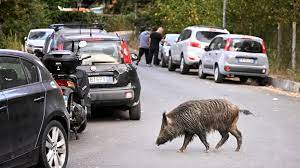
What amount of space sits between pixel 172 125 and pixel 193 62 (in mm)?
16355

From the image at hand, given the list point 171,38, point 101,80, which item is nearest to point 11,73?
point 101,80

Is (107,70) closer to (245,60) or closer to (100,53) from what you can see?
(100,53)

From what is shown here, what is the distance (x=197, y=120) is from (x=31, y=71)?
2.82 meters

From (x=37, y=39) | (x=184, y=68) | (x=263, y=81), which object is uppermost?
(x=37, y=39)

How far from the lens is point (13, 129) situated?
705 centimetres

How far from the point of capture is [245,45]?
887 inches

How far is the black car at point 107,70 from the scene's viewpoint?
41.6 feet

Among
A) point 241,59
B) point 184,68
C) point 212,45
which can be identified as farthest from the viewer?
point 184,68

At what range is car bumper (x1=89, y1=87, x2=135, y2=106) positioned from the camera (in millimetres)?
12641

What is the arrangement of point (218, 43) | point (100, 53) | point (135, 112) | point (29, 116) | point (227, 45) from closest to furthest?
point (29, 116)
point (100, 53)
point (135, 112)
point (227, 45)
point (218, 43)

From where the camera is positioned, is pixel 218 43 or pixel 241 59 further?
pixel 218 43

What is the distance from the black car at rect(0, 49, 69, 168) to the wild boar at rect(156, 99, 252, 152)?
6.02 ft

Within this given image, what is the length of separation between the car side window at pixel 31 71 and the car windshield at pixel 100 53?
190 inches

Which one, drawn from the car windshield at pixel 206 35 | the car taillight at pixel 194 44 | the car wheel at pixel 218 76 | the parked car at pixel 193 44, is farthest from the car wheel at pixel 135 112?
the car windshield at pixel 206 35
